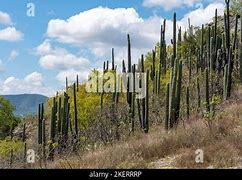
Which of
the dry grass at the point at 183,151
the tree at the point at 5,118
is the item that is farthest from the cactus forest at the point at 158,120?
the tree at the point at 5,118

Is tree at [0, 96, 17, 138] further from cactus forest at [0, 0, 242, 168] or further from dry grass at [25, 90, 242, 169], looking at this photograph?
dry grass at [25, 90, 242, 169]

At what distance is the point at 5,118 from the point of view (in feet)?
148

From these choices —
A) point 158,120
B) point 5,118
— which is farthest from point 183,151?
point 5,118

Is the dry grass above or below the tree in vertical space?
above

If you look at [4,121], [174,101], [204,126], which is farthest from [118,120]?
[4,121]

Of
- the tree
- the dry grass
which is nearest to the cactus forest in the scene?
the dry grass

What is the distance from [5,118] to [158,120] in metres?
28.7

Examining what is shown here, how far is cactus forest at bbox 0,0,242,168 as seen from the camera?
10320mm

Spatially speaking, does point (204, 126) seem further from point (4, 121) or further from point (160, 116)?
point (4, 121)

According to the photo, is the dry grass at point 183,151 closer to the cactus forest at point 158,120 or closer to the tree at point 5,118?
the cactus forest at point 158,120

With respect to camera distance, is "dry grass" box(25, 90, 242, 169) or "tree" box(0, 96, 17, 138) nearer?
"dry grass" box(25, 90, 242, 169)

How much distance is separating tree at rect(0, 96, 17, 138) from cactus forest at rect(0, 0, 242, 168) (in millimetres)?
10933
